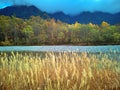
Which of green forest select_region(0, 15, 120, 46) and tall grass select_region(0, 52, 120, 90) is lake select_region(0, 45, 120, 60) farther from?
green forest select_region(0, 15, 120, 46)

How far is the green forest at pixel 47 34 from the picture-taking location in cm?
4362

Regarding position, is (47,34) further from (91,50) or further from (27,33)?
(91,50)

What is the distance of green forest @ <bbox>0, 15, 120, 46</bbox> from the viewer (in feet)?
143

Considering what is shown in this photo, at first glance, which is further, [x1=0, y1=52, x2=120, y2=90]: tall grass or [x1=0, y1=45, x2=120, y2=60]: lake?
[x1=0, y1=45, x2=120, y2=60]: lake

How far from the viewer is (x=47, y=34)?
4819cm

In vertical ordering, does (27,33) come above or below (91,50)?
above

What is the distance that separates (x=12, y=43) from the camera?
4291cm

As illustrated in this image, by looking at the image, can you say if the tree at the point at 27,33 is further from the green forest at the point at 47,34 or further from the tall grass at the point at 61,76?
the tall grass at the point at 61,76

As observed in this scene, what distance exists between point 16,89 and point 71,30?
159 feet

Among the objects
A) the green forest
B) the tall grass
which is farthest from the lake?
the green forest

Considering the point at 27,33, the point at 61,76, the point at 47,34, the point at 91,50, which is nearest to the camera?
the point at 61,76

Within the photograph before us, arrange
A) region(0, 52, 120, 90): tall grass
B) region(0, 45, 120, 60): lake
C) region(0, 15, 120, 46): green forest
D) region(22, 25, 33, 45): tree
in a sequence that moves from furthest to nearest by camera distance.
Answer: region(22, 25, 33, 45): tree
region(0, 15, 120, 46): green forest
region(0, 45, 120, 60): lake
region(0, 52, 120, 90): tall grass

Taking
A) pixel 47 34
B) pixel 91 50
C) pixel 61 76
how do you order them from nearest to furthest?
pixel 61 76, pixel 91 50, pixel 47 34

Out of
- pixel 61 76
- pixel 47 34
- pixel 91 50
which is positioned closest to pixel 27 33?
pixel 47 34
